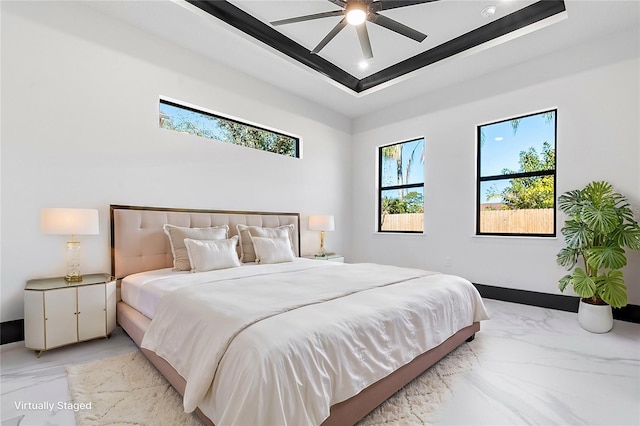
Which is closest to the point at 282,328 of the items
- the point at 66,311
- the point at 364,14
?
the point at 66,311

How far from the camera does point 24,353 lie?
2.40m

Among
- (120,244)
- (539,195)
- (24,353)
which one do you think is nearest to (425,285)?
(539,195)

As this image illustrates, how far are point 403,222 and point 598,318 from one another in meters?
2.75

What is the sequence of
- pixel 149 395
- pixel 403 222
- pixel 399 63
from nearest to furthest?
pixel 149 395 → pixel 399 63 → pixel 403 222

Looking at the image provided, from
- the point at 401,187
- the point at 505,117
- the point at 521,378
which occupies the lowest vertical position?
the point at 521,378

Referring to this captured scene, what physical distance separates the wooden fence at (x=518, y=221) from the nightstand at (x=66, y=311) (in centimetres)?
456

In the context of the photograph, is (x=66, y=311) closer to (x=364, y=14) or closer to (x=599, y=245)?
(x=364, y=14)

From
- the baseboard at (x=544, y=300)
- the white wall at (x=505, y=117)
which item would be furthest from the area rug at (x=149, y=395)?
the white wall at (x=505, y=117)

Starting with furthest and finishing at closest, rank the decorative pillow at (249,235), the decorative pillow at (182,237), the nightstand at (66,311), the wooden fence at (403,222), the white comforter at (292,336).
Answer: the wooden fence at (403,222), the decorative pillow at (249,235), the decorative pillow at (182,237), the nightstand at (66,311), the white comforter at (292,336)

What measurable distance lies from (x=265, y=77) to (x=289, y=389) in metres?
4.08

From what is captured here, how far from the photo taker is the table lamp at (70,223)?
2424mm

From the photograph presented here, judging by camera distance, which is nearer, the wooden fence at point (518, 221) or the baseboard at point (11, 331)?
the baseboard at point (11, 331)

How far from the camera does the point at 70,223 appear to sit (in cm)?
247

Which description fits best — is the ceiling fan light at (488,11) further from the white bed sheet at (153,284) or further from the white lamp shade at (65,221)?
the white lamp shade at (65,221)
